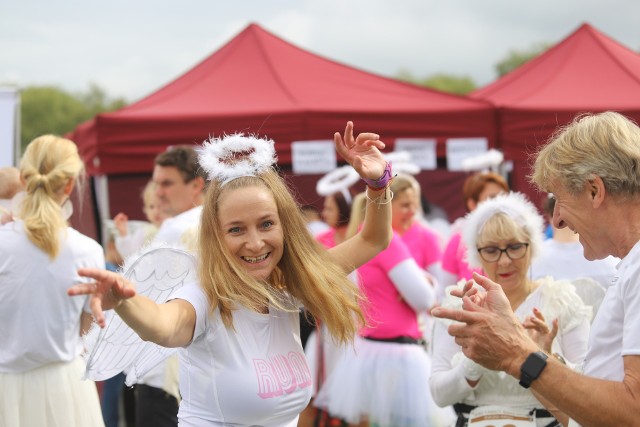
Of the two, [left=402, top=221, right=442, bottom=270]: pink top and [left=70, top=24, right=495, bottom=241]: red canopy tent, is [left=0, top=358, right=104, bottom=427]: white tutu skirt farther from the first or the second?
[left=70, top=24, right=495, bottom=241]: red canopy tent

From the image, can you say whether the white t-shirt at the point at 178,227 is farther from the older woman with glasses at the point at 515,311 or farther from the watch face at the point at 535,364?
the watch face at the point at 535,364

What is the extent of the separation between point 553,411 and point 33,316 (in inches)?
88.4

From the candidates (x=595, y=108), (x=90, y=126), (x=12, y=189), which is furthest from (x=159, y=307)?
(x=595, y=108)

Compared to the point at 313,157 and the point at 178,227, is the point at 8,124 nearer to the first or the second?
the point at 178,227

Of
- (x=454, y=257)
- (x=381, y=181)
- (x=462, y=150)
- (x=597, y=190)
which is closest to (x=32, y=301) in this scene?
(x=381, y=181)

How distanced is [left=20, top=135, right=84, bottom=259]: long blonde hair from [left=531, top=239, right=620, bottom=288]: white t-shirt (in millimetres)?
2422

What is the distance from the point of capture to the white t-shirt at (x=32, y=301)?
386 centimetres

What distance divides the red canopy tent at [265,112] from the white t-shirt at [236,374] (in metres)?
5.09

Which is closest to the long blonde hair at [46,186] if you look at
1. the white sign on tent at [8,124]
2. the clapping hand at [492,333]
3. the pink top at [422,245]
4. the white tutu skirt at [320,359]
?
the white sign on tent at [8,124]

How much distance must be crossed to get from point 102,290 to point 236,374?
0.69 meters

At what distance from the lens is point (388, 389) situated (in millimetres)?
5930

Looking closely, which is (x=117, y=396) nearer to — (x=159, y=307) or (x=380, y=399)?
(x=380, y=399)

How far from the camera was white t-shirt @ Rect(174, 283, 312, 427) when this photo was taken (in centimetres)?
263

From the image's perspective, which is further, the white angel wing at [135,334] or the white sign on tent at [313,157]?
the white sign on tent at [313,157]
